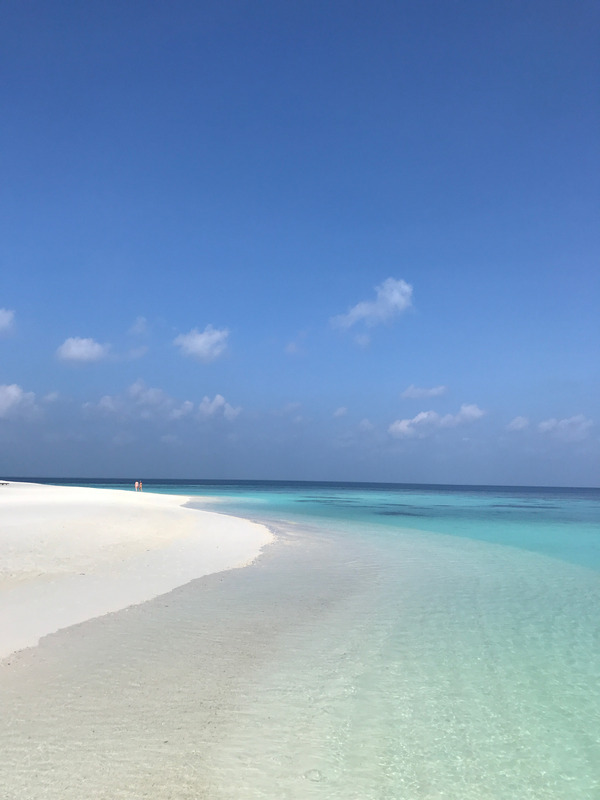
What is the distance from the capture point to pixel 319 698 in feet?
22.4

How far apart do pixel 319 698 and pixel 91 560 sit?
9700 millimetres

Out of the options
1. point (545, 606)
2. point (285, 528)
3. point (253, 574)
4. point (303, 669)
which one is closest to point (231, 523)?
point (285, 528)

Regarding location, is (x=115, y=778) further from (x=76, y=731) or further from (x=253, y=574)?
(x=253, y=574)

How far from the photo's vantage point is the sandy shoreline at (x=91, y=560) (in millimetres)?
9711

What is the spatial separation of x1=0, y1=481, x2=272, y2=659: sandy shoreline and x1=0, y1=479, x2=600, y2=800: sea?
2.51 feet

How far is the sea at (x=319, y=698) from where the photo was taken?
16.5 ft

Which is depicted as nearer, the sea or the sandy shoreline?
the sea

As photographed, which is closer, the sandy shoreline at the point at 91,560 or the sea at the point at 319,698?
the sea at the point at 319,698

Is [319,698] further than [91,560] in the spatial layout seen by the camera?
No

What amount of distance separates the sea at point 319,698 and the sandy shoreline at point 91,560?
0.76 meters

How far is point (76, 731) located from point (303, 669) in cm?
329

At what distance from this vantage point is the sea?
5.04 m

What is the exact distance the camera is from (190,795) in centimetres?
466

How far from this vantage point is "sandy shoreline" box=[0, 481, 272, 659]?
31.9ft
